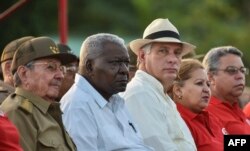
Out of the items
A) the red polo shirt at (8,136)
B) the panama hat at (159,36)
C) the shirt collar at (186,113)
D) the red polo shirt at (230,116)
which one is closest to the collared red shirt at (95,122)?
the red polo shirt at (8,136)

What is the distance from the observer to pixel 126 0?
25.8m

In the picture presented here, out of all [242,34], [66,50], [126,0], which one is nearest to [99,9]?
[126,0]

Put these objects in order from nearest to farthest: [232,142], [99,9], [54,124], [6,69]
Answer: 1. [54,124]
2. [232,142]
3. [6,69]
4. [99,9]

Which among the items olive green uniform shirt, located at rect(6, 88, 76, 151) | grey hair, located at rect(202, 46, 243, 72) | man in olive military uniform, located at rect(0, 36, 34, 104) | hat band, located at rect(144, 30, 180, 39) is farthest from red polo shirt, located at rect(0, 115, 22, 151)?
grey hair, located at rect(202, 46, 243, 72)

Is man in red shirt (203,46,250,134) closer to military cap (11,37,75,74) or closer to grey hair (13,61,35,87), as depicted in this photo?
military cap (11,37,75,74)

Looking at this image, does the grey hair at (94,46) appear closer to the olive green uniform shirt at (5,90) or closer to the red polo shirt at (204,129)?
the olive green uniform shirt at (5,90)

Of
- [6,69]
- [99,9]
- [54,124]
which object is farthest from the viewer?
[99,9]

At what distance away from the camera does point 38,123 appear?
8.29m

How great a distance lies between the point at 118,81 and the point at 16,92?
806 millimetres

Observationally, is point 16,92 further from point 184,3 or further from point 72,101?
point 184,3

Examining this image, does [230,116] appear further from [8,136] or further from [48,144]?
[8,136]

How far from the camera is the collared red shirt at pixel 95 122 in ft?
27.9

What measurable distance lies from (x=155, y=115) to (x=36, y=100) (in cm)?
113

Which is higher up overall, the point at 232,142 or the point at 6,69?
the point at 6,69
